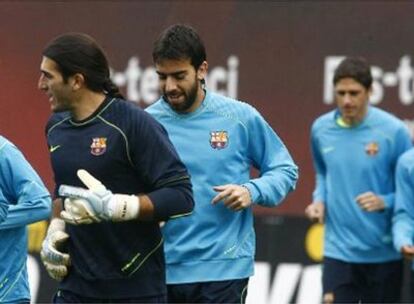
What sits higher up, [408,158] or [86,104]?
[86,104]

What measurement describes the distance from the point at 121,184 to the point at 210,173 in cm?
140

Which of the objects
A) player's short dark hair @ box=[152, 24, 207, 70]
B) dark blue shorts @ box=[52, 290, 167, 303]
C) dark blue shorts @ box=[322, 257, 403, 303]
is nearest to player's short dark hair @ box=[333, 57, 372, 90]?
dark blue shorts @ box=[322, 257, 403, 303]

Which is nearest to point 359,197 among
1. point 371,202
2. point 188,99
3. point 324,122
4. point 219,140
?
point 371,202

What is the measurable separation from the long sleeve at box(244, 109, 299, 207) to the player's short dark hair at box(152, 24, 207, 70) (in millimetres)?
482

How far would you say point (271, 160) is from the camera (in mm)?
7680

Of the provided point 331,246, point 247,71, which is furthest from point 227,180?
point 247,71

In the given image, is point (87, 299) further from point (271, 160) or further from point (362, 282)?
point (362, 282)

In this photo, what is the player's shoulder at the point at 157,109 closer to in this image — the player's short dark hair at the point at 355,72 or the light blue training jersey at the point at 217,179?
the light blue training jersey at the point at 217,179

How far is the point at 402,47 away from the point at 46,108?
2764mm

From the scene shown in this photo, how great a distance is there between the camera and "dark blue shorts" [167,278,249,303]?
757 cm

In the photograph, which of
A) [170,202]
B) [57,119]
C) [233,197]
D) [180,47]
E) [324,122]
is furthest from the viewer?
[324,122]

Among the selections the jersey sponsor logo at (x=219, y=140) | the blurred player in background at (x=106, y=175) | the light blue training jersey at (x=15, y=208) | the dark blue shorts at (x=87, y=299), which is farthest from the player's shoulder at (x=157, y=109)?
the dark blue shorts at (x=87, y=299)

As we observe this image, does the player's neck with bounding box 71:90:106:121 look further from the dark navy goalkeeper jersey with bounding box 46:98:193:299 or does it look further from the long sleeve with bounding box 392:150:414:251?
the long sleeve with bounding box 392:150:414:251

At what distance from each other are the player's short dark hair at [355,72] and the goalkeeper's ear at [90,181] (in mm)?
4698
